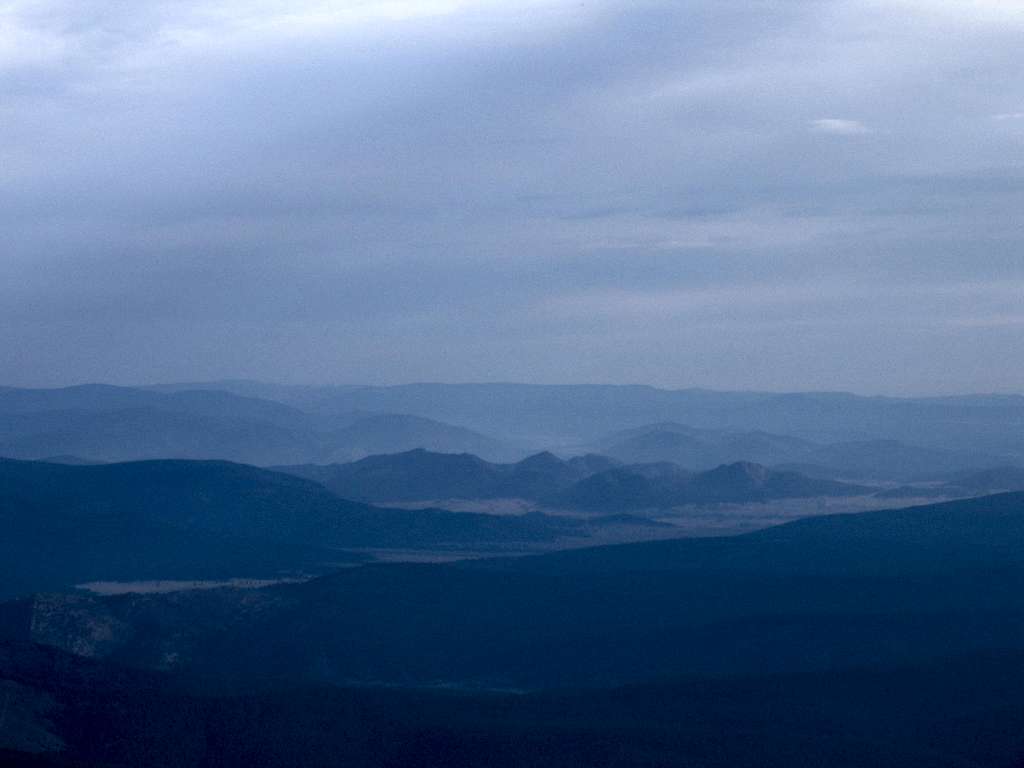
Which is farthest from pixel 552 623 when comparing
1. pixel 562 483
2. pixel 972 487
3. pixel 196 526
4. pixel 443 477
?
pixel 972 487

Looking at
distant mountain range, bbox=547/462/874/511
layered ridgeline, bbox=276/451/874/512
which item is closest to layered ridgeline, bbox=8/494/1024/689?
distant mountain range, bbox=547/462/874/511

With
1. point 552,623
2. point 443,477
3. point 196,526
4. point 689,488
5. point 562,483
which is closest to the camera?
point 552,623

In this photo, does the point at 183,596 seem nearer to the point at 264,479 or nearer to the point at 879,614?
the point at 879,614

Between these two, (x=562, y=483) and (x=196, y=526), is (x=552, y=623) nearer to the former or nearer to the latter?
(x=196, y=526)

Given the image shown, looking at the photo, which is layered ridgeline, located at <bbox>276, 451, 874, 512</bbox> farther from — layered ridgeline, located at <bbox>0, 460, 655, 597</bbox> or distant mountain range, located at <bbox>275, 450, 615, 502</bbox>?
layered ridgeline, located at <bbox>0, 460, 655, 597</bbox>

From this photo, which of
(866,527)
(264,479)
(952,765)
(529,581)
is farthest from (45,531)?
(952,765)
